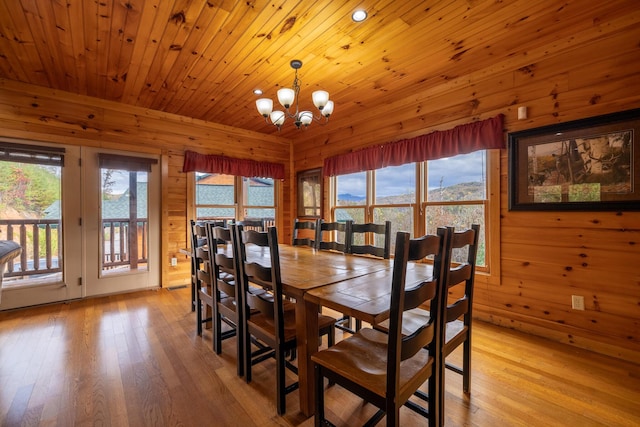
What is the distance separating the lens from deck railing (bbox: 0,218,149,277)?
126 inches

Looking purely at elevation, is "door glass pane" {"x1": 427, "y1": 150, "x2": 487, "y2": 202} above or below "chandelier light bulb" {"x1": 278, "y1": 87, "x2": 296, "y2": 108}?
below

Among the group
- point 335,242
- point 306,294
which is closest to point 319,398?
point 306,294

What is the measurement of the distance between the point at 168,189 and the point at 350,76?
3026 millimetres

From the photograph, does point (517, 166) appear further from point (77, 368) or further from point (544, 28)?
point (77, 368)

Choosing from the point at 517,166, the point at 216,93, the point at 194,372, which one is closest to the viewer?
the point at 194,372

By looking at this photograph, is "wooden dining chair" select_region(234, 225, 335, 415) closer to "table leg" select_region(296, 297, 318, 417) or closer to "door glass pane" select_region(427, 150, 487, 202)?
"table leg" select_region(296, 297, 318, 417)

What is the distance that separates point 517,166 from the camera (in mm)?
2688

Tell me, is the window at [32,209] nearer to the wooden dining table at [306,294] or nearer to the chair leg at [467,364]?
the wooden dining table at [306,294]

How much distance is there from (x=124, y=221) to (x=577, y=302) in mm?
5178

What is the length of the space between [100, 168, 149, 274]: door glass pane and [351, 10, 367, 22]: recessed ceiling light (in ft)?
11.4

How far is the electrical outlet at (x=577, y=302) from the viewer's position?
7.72 feet

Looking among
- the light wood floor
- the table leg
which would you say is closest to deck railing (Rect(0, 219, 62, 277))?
the light wood floor

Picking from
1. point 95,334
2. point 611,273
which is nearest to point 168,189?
point 95,334

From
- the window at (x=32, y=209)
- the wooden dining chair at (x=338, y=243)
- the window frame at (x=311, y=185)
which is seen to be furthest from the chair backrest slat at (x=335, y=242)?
the window at (x=32, y=209)
